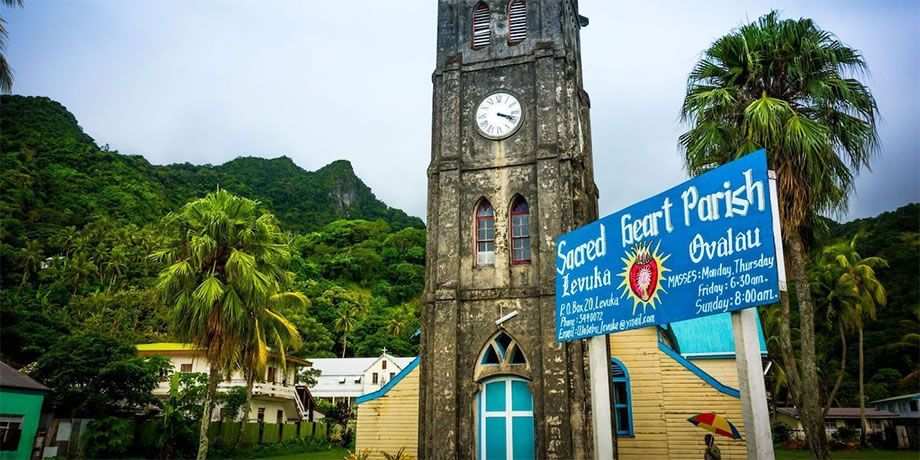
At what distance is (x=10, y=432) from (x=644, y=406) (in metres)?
19.0

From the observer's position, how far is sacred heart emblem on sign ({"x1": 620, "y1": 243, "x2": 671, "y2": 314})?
387 inches

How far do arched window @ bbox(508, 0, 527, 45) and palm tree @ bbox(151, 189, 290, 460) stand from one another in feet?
30.4

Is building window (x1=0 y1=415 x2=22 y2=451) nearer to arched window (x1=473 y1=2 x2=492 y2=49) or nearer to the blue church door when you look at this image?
the blue church door

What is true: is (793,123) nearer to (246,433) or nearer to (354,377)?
(246,433)

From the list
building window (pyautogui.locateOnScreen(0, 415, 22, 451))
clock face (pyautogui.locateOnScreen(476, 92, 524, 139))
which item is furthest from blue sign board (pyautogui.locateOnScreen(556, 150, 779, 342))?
building window (pyautogui.locateOnScreen(0, 415, 22, 451))

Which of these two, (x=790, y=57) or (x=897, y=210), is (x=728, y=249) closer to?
(x=790, y=57)

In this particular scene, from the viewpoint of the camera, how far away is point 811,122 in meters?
14.1

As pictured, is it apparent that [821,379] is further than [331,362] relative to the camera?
No

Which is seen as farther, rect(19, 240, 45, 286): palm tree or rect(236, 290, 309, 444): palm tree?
rect(19, 240, 45, 286): palm tree

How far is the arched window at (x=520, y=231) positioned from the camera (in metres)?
16.6

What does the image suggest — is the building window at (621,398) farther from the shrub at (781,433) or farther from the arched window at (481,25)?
the shrub at (781,433)

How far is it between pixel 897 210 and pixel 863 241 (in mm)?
4592

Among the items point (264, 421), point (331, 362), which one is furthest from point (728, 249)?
point (331, 362)

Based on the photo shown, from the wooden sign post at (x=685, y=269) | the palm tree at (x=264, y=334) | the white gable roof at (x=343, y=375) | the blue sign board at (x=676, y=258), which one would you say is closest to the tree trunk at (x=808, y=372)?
the wooden sign post at (x=685, y=269)
